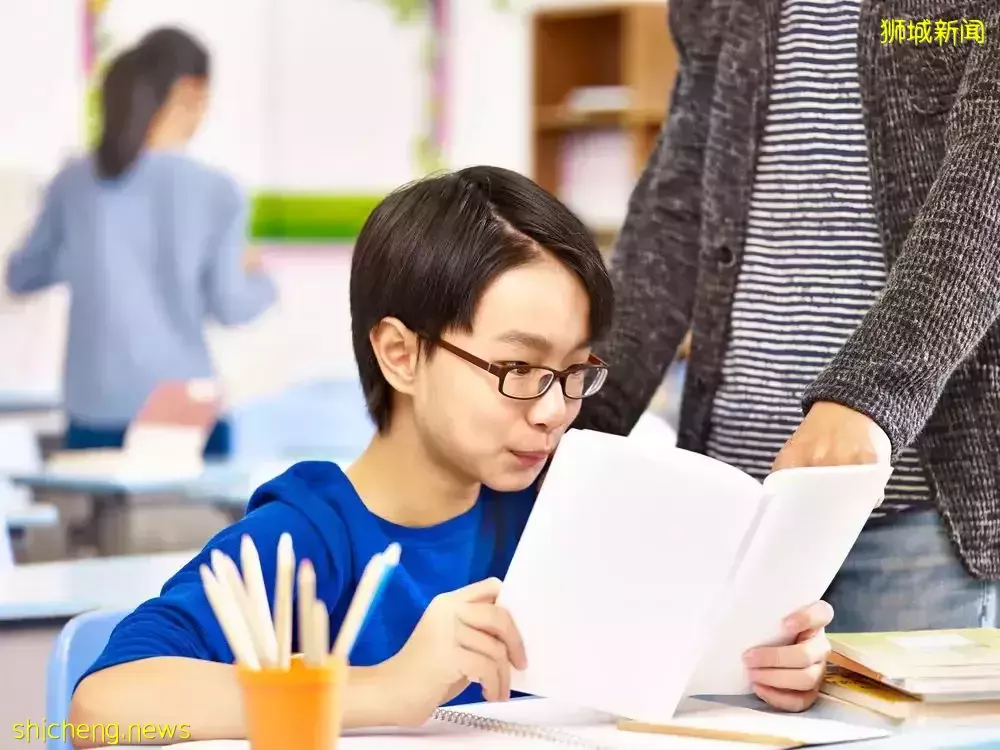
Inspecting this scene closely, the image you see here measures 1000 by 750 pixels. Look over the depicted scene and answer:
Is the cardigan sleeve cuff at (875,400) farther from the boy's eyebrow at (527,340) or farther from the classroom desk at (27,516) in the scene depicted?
the classroom desk at (27,516)

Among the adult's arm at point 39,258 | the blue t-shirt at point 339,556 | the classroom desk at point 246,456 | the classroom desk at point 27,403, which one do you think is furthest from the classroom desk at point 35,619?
the classroom desk at point 27,403

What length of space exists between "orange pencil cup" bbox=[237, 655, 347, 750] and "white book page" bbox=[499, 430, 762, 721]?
21 cm

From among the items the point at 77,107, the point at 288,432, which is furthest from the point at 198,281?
the point at 77,107

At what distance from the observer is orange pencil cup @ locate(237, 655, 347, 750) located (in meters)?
0.88

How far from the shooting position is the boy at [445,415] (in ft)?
3.98

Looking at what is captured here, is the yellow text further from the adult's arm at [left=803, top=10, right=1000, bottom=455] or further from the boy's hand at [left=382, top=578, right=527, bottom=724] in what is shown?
the boy's hand at [left=382, top=578, right=527, bottom=724]

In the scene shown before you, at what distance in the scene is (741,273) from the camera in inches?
61.6

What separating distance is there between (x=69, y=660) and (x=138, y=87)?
325cm

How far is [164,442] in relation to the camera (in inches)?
140

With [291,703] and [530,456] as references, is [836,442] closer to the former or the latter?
[530,456]

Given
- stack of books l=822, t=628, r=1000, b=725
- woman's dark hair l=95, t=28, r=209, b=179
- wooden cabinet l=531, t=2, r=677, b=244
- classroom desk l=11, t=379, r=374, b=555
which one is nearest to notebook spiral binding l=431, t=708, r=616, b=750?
stack of books l=822, t=628, r=1000, b=725

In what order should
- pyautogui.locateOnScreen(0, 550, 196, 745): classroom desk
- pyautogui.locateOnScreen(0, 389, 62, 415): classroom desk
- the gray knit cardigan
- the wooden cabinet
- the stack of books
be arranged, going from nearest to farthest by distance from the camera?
1. the stack of books
2. the gray knit cardigan
3. pyautogui.locateOnScreen(0, 550, 196, 745): classroom desk
4. pyautogui.locateOnScreen(0, 389, 62, 415): classroom desk
5. the wooden cabinet

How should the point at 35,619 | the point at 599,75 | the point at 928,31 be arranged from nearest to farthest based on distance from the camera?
the point at 928,31 < the point at 35,619 < the point at 599,75

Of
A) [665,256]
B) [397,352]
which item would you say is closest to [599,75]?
[665,256]
